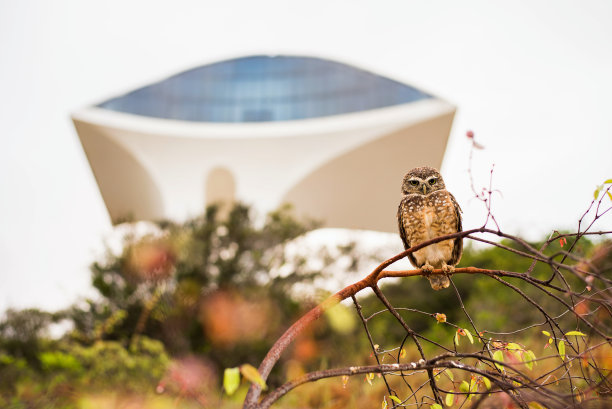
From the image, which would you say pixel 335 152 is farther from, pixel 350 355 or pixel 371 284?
pixel 371 284

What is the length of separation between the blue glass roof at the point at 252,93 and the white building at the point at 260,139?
30 millimetres

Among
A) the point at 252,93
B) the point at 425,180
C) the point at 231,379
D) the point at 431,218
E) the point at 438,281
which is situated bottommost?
the point at 252,93

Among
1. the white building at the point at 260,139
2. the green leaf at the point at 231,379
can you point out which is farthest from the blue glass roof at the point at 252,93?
the green leaf at the point at 231,379

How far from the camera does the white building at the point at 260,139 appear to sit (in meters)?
13.0

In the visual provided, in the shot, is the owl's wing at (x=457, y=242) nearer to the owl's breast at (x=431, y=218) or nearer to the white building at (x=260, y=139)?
the owl's breast at (x=431, y=218)

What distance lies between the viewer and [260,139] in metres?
13.9

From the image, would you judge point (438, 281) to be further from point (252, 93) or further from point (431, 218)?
point (252, 93)

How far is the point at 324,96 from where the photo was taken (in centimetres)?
1385

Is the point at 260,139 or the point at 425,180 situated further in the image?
the point at 260,139

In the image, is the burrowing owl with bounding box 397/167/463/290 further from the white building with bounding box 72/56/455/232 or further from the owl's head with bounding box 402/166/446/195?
the white building with bounding box 72/56/455/232

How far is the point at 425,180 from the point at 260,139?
12524 millimetres

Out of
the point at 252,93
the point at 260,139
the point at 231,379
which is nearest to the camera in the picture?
the point at 231,379

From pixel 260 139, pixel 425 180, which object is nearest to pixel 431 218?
pixel 425 180

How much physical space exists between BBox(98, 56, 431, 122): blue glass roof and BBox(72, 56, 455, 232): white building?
0.03 metres
